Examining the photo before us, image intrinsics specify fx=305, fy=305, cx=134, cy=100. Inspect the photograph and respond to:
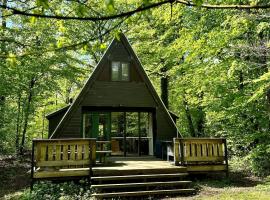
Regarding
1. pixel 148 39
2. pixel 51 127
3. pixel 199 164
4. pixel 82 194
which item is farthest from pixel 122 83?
pixel 148 39

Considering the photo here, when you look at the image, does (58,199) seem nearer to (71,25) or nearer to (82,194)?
(82,194)

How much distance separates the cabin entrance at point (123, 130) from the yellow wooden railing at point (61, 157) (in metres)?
4.16

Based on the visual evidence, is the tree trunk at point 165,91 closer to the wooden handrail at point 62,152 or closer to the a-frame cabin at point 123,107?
the a-frame cabin at point 123,107

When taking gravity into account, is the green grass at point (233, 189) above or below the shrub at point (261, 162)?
below

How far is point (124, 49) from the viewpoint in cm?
1494

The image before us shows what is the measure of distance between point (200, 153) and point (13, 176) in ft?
27.2

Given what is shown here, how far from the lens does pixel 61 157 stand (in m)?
10.3

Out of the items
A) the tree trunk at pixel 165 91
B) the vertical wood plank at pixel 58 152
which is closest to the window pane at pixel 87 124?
the vertical wood plank at pixel 58 152

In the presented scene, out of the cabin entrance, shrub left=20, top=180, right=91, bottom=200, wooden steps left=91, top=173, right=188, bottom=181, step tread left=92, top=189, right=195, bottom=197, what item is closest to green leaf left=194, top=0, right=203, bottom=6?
step tread left=92, top=189, right=195, bottom=197

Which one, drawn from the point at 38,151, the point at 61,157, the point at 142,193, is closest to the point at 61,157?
the point at 61,157

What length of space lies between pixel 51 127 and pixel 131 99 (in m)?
4.62

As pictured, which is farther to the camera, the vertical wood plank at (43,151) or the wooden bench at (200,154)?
the wooden bench at (200,154)

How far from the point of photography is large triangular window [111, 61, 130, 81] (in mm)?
14727

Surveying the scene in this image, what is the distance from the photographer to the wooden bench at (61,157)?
394 inches
